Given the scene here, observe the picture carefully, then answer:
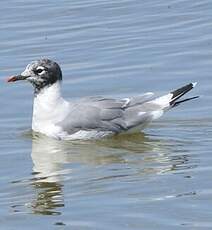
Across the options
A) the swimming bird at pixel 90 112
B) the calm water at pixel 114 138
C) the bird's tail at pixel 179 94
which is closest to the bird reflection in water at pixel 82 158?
the calm water at pixel 114 138

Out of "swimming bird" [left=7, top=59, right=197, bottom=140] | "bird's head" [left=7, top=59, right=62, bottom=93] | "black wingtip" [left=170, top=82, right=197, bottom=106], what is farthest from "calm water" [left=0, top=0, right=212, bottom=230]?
"bird's head" [left=7, top=59, right=62, bottom=93]

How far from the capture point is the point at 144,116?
1128 cm

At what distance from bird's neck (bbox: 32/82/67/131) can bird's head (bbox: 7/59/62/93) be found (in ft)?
0.25

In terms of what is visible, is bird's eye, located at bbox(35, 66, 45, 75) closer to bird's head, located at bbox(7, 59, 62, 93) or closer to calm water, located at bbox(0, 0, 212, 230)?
bird's head, located at bbox(7, 59, 62, 93)

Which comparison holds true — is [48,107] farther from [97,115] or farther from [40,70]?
[97,115]

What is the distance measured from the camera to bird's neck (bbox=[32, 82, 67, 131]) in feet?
37.5

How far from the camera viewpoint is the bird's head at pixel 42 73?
11.6m

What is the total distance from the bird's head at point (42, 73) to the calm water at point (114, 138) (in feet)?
1.47

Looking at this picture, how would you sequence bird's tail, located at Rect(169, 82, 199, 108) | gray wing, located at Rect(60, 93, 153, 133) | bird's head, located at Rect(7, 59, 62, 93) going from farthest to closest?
1. bird's head, located at Rect(7, 59, 62, 93)
2. bird's tail, located at Rect(169, 82, 199, 108)
3. gray wing, located at Rect(60, 93, 153, 133)

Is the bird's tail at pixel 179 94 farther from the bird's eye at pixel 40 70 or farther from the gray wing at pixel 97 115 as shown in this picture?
the bird's eye at pixel 40 70

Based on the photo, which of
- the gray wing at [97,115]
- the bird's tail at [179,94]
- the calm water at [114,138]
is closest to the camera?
the calm water at [114,138]

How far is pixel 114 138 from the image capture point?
1134 centimetres

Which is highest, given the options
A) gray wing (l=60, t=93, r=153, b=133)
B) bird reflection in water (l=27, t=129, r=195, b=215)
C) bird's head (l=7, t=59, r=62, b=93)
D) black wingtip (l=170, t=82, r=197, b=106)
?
bird's head (l=7, t=59, r=62, b=93)

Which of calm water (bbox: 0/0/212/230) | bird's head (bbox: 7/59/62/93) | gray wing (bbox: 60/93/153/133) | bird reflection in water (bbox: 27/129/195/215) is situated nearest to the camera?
calm water (bbox: 0/0/212/230)
